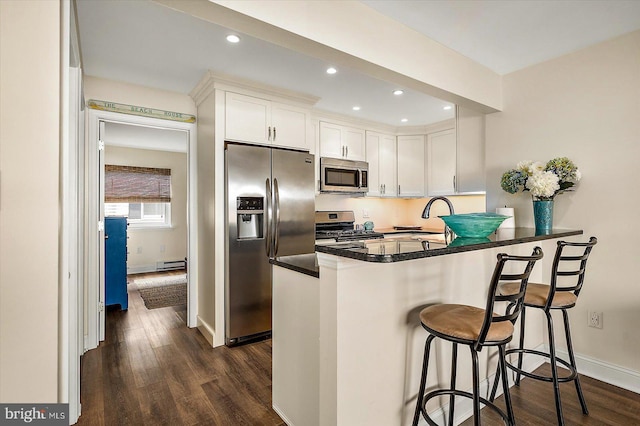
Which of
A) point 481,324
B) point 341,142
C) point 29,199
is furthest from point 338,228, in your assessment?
point 29,199

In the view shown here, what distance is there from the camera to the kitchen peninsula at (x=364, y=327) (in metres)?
1.46

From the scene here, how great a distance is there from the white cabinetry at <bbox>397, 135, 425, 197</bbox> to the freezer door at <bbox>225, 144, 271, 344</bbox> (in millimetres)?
2473

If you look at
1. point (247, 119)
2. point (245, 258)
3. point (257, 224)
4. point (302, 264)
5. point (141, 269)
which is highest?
point (247, 119)

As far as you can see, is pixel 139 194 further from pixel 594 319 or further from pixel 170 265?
pixel 594 319

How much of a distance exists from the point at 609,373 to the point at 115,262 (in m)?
4.89

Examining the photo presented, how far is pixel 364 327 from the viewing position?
155 cm

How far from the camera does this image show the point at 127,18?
2.14 m

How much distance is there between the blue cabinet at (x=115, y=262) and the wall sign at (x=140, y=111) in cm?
145

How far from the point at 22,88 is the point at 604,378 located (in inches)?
145

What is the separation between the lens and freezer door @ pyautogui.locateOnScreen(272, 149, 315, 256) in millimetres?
3211

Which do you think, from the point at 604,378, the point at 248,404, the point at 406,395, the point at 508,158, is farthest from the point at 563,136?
the point at 248,404

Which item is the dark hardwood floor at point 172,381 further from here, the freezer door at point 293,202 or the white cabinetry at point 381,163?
the white cabinetry at point 381,163

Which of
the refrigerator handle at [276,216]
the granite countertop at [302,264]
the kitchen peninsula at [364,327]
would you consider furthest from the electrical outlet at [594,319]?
the refrigerator handle at [276,216]

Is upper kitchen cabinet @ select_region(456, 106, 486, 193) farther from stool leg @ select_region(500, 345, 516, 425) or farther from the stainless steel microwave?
stool leg @ select_region(500, 345, 516, 425)
